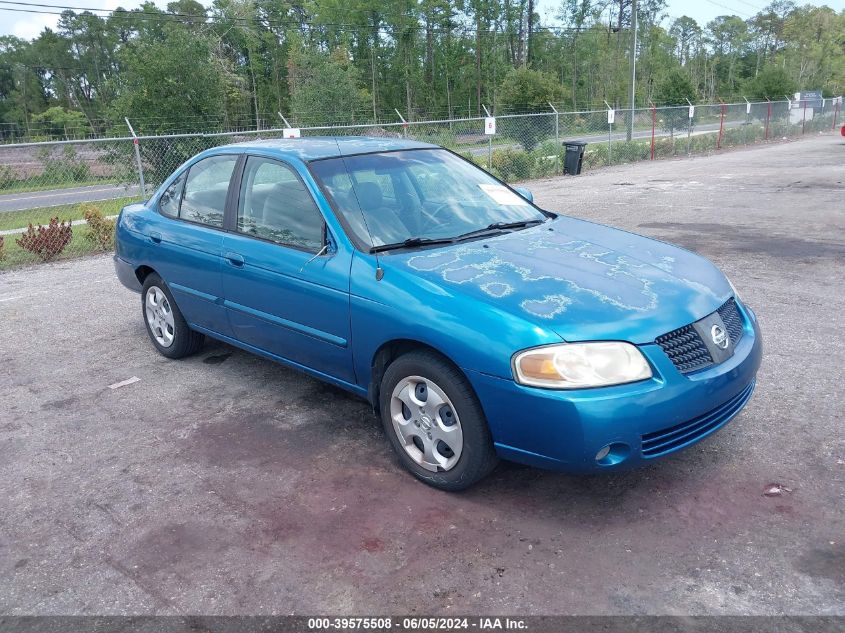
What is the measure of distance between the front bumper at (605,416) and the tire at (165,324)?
9.79 ft

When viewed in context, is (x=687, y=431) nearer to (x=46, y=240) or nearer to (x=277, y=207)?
(x=277, y=207)

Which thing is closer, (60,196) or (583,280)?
(583,280)

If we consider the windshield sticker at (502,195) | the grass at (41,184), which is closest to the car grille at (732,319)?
the windshield sticker at (502,195)

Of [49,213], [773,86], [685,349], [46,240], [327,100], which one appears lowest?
Answer: [49,213]

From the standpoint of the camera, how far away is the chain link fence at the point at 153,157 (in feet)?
36.4

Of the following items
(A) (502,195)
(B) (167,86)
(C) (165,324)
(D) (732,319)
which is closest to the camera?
(D) (732,319)

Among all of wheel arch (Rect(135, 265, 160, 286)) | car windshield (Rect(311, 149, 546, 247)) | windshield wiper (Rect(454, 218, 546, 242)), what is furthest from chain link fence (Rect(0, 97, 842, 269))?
windshield wiper (Rect(454, 218, 546, 242))

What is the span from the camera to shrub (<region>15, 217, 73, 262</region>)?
10172 mm

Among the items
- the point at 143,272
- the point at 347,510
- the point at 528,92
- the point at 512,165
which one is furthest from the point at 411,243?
the point at 528,92

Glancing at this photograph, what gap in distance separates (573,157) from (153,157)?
10534 mm

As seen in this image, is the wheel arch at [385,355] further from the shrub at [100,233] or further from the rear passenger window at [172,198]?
the shrub at [100,233]

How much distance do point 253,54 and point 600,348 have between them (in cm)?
6255

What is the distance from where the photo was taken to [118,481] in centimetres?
371

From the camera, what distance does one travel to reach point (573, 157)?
748 inches
